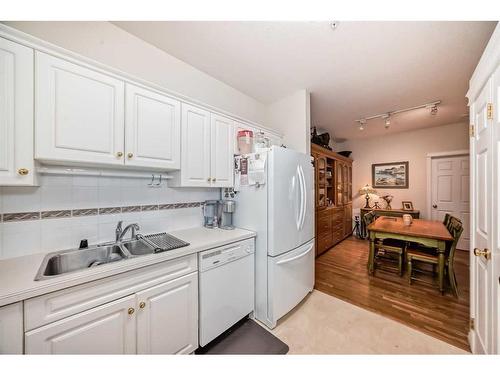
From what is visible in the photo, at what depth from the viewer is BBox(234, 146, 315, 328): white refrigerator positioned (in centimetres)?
171

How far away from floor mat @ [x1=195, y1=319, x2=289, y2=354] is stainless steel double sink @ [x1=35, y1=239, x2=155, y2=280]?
935 mm

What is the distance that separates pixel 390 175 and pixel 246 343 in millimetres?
4843

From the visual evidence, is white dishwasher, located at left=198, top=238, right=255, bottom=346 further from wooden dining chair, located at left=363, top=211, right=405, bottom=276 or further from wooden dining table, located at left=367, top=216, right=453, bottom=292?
wooden dining chair, located at left=363, top=211, right=405, bottom=276

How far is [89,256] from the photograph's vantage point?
4.45ft

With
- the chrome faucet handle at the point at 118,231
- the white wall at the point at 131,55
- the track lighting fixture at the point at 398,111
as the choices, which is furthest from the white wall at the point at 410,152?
the chrome faucet handle at the point at 118,231

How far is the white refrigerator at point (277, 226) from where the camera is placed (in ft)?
5.62

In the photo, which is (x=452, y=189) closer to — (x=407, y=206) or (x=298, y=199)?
(x=407, y=206)

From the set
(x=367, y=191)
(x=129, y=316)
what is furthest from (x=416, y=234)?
(x=129, y=316)

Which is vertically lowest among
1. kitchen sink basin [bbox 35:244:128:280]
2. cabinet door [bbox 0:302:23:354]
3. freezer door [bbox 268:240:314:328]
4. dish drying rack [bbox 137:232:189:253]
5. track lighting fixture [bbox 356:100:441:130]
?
freezer door [bbox 268:240:314:328]

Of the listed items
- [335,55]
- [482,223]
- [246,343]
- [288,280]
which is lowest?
[246,343]

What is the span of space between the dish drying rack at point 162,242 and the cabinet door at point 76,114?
0.65 meters

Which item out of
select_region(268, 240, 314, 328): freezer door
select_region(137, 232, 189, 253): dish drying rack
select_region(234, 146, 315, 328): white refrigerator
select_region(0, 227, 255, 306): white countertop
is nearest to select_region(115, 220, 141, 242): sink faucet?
select_region(137, 232, 189, 253): dish drying rack
